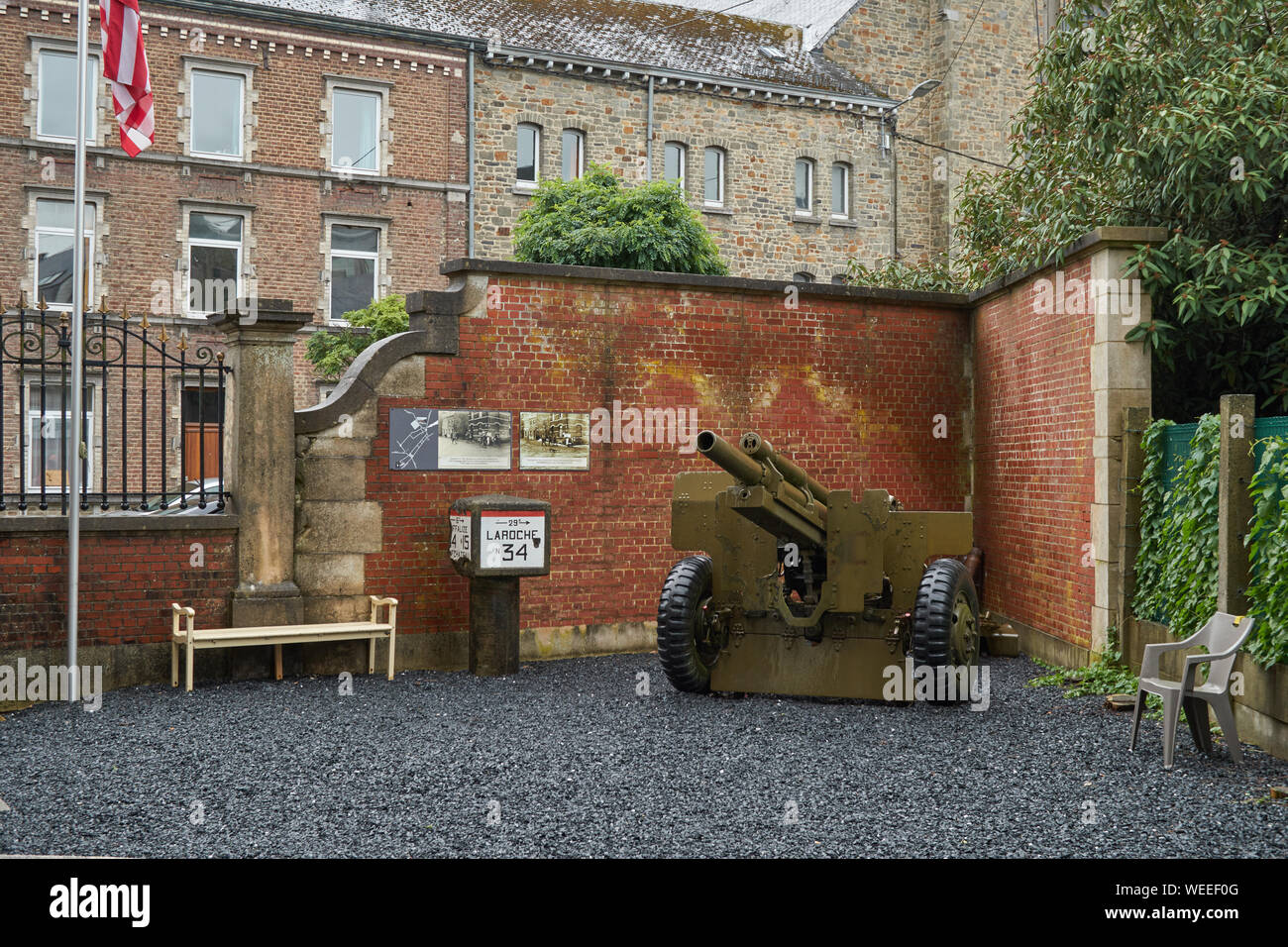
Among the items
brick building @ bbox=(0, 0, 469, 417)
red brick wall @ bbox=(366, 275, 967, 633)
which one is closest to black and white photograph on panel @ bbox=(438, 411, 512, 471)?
red brick wall @ bbox=(366, 275, 967, 633)

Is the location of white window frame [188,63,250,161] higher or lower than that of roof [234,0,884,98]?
lower

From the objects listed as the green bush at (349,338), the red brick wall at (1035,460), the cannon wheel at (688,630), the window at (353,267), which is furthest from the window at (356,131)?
the cannon wheel at (688,630)

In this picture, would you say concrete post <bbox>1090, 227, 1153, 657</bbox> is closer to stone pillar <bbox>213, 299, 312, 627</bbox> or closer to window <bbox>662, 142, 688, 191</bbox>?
stone pillar <bbox>213, 299, 312, 627</bbox>

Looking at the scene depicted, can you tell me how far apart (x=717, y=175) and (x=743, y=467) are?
72.5 feet

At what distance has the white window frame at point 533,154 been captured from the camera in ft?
87.5

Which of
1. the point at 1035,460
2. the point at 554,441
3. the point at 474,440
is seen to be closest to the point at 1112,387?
the point at 1035,460

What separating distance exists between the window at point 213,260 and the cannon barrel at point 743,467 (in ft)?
62.3

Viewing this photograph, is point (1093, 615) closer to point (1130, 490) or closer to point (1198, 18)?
point (1130, 490)

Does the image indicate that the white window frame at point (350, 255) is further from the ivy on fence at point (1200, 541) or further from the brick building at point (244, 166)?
the ivy on fence at point (1200, 541)

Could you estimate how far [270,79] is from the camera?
2462 cm

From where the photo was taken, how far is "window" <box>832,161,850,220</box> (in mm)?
30281

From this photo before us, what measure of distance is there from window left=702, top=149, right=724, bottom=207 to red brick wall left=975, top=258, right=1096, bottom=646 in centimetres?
1733

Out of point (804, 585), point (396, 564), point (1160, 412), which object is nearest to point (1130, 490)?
point (1160, 412)

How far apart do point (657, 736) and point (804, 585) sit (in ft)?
6.45
